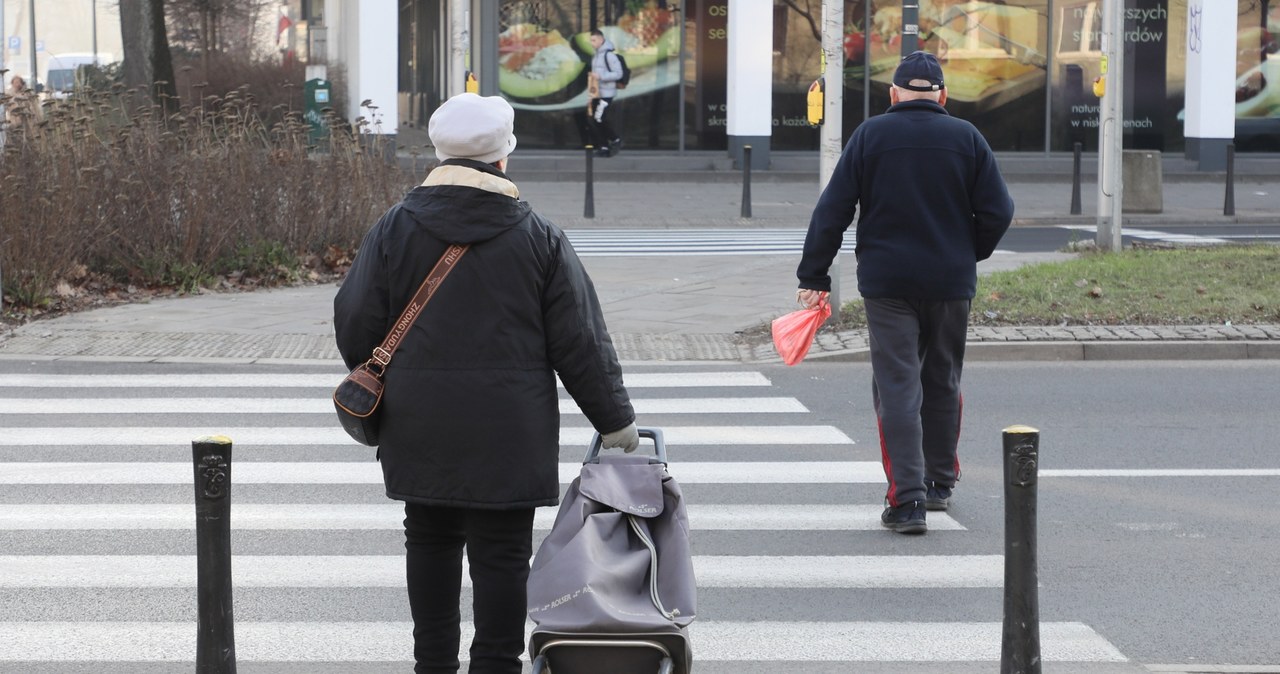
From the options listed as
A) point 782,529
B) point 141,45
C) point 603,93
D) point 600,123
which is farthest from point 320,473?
point 603,93

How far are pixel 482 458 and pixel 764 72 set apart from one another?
80.6ft

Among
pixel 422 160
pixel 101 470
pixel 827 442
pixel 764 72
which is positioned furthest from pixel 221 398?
pixel 764 72

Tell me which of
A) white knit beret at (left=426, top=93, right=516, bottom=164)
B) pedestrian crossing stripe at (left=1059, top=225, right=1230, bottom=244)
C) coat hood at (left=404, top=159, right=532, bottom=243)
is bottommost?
pedestrian crossing stripe at (left=1059, top=225, right=1230, bottom=244)

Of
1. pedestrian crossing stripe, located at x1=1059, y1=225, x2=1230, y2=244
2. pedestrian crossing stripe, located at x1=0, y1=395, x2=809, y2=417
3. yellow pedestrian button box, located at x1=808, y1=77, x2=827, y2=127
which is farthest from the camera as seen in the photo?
pedestrian crossing stripe, located at x1=1059, y1=225, x2=1230, y2=244

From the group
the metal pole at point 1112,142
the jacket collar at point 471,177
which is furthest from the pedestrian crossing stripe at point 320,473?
the metal pole at point 1112,142

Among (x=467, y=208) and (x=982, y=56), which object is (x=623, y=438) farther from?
(x=982, y=56)

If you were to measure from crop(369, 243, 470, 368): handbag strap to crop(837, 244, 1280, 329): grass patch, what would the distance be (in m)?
8.03

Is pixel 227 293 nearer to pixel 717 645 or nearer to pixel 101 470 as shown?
pixel 101 470

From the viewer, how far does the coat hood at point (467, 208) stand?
405 centimetres

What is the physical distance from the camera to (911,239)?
6.47 metres

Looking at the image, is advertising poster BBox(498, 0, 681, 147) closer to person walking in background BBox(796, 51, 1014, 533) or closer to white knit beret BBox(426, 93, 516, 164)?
person walking in background BBox(796, 51, 1014, 533)

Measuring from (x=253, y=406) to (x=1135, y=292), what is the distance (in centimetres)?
702

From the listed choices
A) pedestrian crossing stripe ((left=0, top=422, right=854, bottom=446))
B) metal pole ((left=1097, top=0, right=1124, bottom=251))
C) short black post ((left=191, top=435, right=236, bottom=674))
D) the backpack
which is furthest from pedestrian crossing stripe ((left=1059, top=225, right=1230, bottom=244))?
short black post ((left=191, top=435, right=236, bottom=674))

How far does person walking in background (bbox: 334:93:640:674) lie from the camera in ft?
13.3
